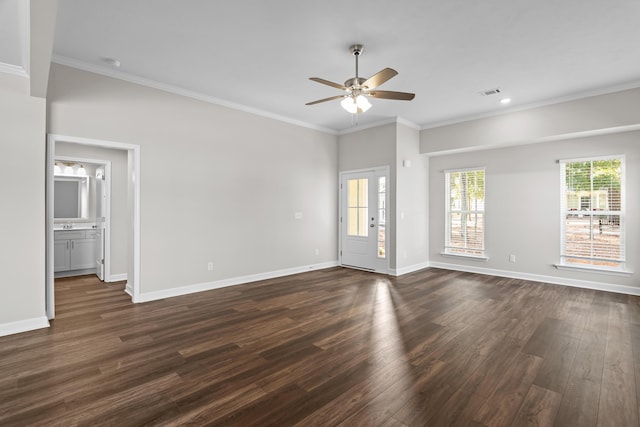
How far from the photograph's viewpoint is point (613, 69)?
385 centimetres

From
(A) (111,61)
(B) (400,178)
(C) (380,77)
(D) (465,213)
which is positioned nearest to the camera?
(C) (380,77)

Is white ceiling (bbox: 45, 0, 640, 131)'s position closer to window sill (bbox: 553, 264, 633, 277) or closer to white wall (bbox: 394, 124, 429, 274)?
white wall (bbox: 394, 124, 429, 274)

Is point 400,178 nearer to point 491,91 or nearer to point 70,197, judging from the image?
point 491,91

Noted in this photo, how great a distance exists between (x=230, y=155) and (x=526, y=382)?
15.2 feet

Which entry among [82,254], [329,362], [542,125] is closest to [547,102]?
[542,125]

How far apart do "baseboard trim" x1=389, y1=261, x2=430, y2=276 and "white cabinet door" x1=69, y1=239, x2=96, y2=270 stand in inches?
234

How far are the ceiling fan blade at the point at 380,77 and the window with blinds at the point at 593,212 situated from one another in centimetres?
410

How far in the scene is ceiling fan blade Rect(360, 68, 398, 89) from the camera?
278cm

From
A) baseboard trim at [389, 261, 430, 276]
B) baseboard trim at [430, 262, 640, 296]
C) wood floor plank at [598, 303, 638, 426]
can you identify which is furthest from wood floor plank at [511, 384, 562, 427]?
baseboard trim at [430, 262, 640, 296]

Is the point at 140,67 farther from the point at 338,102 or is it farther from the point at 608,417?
the point at 608,417

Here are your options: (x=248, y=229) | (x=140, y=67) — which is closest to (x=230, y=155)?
(x=248, y=229)

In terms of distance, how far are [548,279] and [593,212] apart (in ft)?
4.23

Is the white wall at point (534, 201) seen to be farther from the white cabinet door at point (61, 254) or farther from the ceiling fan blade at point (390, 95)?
the white cabinet door at point (61, 254)

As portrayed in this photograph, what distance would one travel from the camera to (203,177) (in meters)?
4.76
